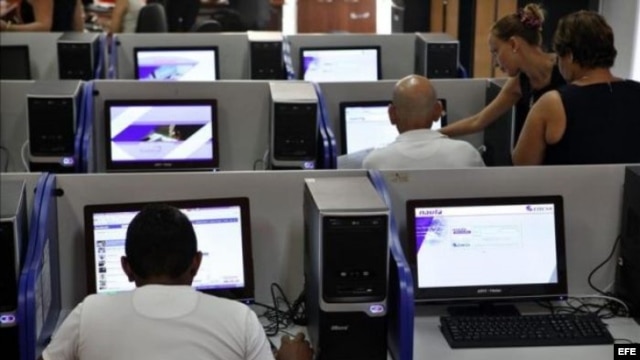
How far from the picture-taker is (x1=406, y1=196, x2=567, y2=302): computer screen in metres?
2.78

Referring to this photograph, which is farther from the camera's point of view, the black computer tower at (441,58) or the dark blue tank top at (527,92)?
the black computer tower at (441,58)

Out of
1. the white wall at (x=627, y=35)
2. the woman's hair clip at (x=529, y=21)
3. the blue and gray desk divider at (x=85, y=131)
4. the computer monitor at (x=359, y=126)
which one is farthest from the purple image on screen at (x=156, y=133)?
the white wall at (x=627, y=35)

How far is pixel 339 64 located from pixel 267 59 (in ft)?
1.65

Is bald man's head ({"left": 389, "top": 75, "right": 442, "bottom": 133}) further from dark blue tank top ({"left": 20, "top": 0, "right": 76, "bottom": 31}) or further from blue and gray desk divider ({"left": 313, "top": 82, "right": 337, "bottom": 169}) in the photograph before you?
dark blue tank top ({"left": 20, "top": 0, "right": 76, "bottom": 31})

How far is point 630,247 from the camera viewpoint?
2885mm

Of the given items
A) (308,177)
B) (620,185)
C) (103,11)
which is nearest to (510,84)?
(620,185)

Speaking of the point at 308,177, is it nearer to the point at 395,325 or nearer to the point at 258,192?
the point at 258,192

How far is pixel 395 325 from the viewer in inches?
97.7

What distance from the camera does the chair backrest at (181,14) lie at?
835cm

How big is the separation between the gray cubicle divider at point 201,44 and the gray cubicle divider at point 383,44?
294 mm

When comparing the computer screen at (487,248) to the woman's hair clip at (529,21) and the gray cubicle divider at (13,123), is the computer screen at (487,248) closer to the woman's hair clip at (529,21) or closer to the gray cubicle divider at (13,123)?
the woman's hair clip at (529,21)

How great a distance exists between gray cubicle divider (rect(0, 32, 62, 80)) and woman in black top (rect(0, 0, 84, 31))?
1.41 ft

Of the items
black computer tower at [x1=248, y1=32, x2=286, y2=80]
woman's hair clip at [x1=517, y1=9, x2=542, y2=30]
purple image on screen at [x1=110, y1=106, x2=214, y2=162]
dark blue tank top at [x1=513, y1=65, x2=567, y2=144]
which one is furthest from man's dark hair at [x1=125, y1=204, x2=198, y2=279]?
black computer tower at [x1=248, y1=32, x2=286, y2=80]

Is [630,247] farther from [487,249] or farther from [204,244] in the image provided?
[204,244]
